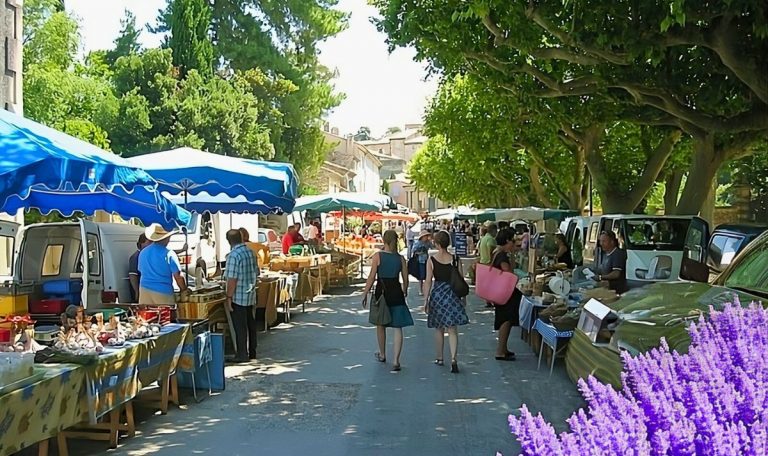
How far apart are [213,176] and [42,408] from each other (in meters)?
5.65

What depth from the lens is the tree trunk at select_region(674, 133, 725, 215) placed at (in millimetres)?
15922

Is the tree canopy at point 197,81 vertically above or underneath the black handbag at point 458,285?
above

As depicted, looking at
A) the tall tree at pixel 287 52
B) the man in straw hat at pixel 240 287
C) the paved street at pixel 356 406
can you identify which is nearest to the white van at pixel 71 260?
the man in straw hat at pixel 240 287

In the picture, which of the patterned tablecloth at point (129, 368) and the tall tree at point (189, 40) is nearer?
the patterned tablecloth at point (129, 368)

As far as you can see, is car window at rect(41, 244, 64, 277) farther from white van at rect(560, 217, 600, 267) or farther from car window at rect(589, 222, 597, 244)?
car window at rect(589, 222, 597, 244)

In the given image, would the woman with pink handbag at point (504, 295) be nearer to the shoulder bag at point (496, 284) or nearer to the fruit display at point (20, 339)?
the shoulder bag at point (496, 284)

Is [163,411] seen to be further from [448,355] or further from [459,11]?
[459,11]

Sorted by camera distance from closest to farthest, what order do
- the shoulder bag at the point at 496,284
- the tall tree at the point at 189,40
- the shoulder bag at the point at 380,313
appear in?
the shoulder bag at the point at 380,313 → the shoulder bag at the point at 496,284 → the tall tree at the point at 189,40

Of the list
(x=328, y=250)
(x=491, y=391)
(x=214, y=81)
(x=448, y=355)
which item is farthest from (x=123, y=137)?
(x=491, y=391)

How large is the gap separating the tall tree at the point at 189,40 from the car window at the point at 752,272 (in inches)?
1214

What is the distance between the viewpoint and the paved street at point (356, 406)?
20.8ft

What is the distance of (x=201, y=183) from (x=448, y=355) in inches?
164

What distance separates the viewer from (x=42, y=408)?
16.6 ft

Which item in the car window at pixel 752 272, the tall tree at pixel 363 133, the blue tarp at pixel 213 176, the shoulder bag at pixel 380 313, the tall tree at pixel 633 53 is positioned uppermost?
the tall tree at pixel 363 133
